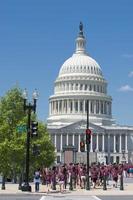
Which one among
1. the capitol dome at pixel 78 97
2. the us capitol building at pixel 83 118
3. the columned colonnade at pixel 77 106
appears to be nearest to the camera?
the us capitol building at pixel 83 118

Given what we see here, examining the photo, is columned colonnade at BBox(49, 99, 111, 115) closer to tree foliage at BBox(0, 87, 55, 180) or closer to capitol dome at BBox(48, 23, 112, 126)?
capitol dome at BBox(48, 23, 112, 126)

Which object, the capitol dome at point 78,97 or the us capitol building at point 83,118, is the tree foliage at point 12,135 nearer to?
the us capitol building at point 83,118

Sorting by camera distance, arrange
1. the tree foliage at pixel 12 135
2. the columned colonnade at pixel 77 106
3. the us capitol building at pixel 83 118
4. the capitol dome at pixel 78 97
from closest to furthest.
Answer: the tree foliage at pixel 12 135
the us capitol building at pixel 83 118
the capitol dome at pixel 78 97
the columned colonnade at pixel 77 106

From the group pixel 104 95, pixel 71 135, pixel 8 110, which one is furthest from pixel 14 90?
pixel 104 95

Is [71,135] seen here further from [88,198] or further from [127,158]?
[88,198]

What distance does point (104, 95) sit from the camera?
198 m

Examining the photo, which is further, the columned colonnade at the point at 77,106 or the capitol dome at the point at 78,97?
the columned colonnade at the point at 77,106

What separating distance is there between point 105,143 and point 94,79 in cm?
2198

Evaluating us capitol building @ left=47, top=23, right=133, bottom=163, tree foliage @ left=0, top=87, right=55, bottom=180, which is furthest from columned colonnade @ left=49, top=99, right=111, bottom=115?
tree foliage @ left=0, top=87, right=55, bottom=180

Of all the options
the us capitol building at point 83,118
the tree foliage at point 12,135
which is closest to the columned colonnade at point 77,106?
the us capitol building at point 83,118

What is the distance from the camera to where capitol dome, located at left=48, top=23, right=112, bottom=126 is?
193250 millimetres

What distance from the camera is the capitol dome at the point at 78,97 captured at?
193m

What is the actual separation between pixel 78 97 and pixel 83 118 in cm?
696

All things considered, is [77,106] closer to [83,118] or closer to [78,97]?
[78,97]
